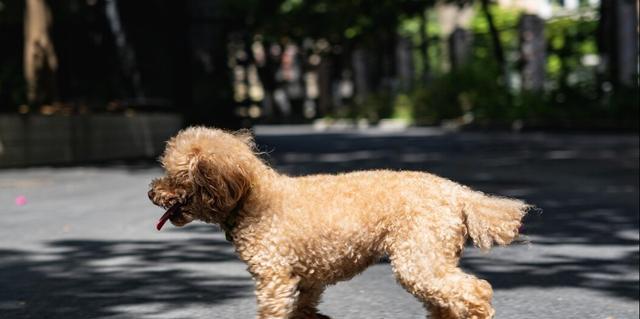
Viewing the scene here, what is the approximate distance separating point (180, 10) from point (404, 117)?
18.2 meters

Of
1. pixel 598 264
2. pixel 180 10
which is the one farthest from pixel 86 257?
pixel 180 10

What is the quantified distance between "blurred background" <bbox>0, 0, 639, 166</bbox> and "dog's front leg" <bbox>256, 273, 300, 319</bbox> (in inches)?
598

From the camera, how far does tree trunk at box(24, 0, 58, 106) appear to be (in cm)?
2084

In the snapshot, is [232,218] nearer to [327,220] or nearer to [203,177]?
[203,177]

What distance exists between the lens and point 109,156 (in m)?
21.5

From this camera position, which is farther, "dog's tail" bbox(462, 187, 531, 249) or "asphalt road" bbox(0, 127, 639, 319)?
"asphalt road" bbox(0, 127, 639, 319)

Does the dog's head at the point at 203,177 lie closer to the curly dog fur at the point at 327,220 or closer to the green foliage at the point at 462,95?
the curly dog fur at the point at 327,220

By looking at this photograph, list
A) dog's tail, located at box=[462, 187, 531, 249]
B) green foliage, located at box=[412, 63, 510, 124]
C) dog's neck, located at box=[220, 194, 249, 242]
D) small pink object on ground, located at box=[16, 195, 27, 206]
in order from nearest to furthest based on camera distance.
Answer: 1. dog's neck, located at box=[220, 194, 249, 242]
2. dog's tail, located at box=[462, 187, 531, 249]
3. small pink object on ground, located at box=[16, 195, 27, 206]
4. green foliage, located at box=[412, 63, 510, 124]

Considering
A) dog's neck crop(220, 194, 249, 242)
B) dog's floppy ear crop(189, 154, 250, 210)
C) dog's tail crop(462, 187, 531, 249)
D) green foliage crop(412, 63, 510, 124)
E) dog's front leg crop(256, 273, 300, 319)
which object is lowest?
green foliage crop(412, 63, 510, 124)

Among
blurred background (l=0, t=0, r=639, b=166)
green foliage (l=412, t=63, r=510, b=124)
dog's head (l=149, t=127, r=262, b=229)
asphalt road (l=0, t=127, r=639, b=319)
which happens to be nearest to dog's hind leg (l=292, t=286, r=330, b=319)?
dog's head (l=149, t=127, r=262, b=229)

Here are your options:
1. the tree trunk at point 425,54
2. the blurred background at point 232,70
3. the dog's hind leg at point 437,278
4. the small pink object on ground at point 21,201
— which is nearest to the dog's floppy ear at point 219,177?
the dog's hind leg at point 437,278

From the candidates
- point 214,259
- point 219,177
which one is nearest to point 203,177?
point 219,177

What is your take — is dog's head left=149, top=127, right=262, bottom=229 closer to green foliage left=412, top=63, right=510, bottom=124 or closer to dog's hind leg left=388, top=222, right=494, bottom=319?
dog's hind leg left=388, top=222, right=494, bottom=319

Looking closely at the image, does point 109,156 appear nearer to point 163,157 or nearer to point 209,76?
point 209,76
